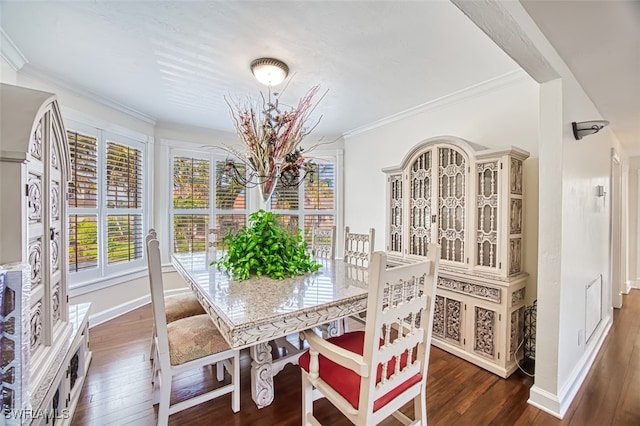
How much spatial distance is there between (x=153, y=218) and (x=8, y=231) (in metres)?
3.04

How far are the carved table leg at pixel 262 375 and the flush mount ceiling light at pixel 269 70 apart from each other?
6.79 feet

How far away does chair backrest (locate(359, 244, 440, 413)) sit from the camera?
1.07 metres

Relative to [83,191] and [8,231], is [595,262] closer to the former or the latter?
[8,231]

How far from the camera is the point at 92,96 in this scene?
296cm

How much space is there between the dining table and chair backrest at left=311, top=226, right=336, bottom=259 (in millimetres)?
585

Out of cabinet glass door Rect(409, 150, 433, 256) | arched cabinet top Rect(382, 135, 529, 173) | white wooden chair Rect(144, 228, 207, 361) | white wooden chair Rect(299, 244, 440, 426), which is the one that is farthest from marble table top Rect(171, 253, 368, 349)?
arched cabinet top Rect(382, 135, 529, 173)

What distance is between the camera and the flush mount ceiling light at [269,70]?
2196mm

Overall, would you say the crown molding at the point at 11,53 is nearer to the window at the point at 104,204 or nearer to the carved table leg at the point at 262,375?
the window at the point at 104,204

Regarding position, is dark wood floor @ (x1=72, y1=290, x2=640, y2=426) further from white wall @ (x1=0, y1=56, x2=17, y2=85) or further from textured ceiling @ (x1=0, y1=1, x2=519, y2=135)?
textured ceiling @ (x1=0, y1=1, x2=519, y2=135)

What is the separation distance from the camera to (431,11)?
5.48 feet

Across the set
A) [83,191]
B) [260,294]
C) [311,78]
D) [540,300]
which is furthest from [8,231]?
[540,300]

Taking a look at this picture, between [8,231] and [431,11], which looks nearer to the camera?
[8,231]

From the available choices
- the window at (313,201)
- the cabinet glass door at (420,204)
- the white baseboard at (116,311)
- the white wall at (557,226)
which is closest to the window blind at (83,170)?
the white baseboard at (116,311)

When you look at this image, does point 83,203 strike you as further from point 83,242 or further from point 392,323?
point 392,323
